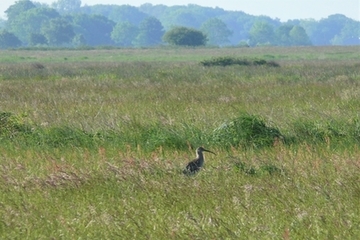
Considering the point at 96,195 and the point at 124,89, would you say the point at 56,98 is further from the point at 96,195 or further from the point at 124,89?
the point at 96,195

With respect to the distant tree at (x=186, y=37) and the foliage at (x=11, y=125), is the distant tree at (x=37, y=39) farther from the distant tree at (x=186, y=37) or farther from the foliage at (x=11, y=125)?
the foliage at (x=11, y=125)

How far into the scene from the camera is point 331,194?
24.6 ft

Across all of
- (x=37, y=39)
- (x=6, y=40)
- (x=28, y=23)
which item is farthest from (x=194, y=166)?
(x=28, y=23)

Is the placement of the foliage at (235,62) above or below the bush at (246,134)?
below

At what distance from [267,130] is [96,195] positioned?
453cm

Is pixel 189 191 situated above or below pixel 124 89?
above

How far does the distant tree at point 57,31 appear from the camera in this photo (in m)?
164

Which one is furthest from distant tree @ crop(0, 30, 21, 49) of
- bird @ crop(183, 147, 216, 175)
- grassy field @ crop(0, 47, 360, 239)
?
bird @ crop(183, 147, 216, 175)

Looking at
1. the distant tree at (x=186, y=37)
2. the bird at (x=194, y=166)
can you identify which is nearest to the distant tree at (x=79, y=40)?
the distant tree at (x=186, y=37)

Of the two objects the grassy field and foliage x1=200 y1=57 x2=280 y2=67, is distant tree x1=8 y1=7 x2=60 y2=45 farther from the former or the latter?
the grassy field

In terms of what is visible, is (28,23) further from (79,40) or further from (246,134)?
(246,134)

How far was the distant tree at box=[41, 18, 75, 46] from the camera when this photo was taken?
164 metres

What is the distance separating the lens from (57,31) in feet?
539

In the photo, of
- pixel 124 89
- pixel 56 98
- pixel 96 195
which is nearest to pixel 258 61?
pixel 124 89
